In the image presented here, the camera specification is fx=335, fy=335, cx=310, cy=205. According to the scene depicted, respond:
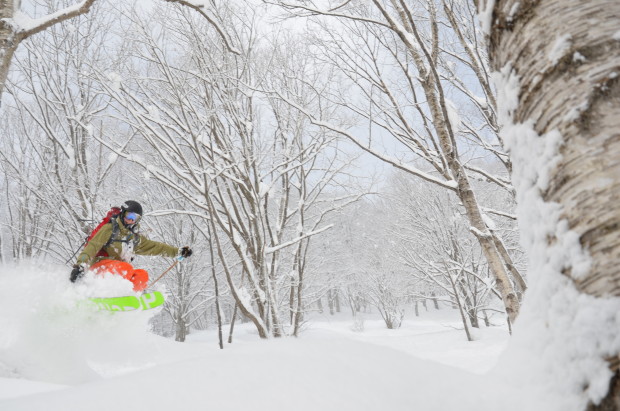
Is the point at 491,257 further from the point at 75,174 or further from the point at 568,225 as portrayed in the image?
the point at 75,174

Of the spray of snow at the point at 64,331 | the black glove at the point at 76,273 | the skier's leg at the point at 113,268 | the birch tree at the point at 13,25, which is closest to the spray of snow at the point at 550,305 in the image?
the birch tree at the point at 13,25

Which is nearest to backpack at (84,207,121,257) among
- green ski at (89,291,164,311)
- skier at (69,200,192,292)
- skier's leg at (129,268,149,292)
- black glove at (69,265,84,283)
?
skier at (69,200,192,292)

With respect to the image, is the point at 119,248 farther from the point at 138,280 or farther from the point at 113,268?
the point at 138,280

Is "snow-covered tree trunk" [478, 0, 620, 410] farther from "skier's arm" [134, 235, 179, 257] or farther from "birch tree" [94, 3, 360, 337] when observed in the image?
"skier's arm" [134, 235, 179, 257]

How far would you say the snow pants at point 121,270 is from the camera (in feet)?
12.5

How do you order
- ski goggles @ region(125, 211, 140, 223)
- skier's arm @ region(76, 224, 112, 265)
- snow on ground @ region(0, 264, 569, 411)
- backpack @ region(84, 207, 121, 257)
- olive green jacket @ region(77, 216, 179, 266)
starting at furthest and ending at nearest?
1. ski goggles @ region(125, 211, 140, 223)
2. backpack @ region(84, 207, 121, 257)
3. olive green jacket @ region(77, 216, 179, 266)
4. skier's arm @ region(76, 224, 112, 265)
5. snow on ground @ region(0, 264, 569, 411)

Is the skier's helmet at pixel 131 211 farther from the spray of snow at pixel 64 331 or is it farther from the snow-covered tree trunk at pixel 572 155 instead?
the snow-covered tree trunk at pixel 572 155

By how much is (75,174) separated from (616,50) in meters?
7.55

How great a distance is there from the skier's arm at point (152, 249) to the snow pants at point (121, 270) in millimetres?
666

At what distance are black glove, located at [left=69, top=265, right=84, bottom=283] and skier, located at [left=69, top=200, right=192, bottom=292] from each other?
2.6 inches

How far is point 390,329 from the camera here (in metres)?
15.7

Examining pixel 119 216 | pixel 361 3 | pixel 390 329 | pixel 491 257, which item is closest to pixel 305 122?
pixel 361 3

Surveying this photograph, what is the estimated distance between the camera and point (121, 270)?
3932mm

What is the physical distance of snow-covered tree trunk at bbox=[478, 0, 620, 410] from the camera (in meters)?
0.58
